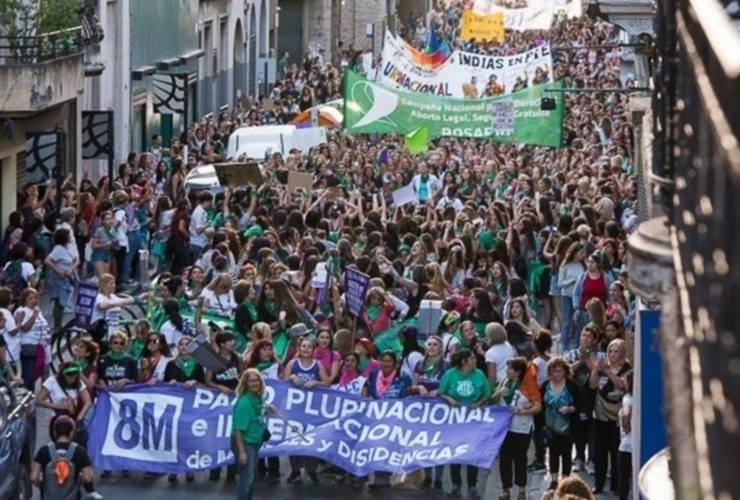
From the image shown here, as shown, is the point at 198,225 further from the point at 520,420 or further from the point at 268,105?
the point at 268,105

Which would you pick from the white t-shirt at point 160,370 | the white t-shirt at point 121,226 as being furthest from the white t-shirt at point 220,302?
the white t-shirt at point 121,226

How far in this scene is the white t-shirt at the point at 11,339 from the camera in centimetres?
1667

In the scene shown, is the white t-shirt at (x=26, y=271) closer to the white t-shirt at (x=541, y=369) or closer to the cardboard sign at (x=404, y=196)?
the white t-shirt at (x=541, y=369)

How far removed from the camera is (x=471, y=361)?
1486cm

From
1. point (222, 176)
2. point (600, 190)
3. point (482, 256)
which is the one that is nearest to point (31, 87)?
point (222, 176)

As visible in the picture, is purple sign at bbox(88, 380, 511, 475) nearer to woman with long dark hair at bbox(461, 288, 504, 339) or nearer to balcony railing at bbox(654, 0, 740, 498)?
woman with long dark hair at bbox(461, 288, 504, 339)

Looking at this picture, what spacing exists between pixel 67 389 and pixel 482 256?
6.78m

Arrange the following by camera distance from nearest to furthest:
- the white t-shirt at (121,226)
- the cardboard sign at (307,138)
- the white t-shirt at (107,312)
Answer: the white t-shirt at (107,312), the white t-shirt at (121,226), the cardboard sign at (307,138)

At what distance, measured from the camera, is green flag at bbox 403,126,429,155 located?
33.2 metres

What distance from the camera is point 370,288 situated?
58.5ft

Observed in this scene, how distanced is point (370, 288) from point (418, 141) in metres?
15.5

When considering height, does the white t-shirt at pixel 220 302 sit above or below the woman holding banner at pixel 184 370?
above

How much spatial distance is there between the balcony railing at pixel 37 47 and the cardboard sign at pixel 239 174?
111 inches

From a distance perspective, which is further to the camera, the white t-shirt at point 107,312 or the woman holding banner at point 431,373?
the white t-shirt at point 107,312
